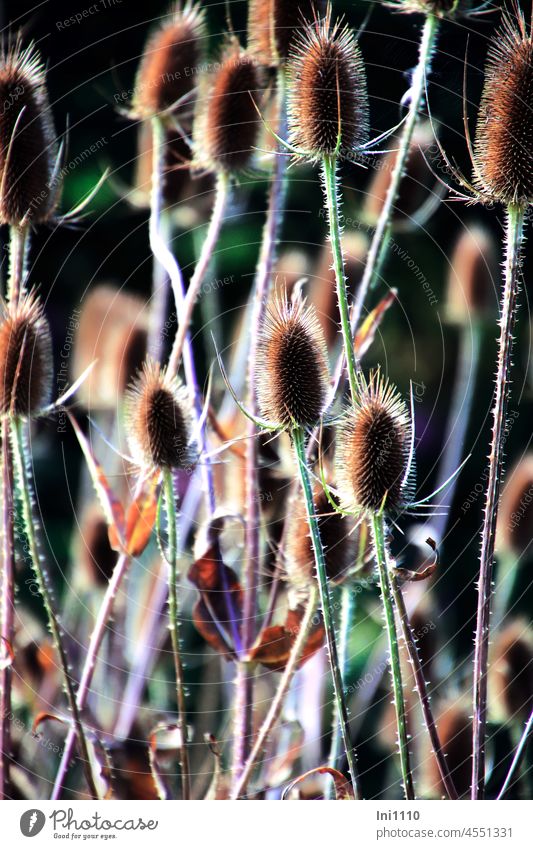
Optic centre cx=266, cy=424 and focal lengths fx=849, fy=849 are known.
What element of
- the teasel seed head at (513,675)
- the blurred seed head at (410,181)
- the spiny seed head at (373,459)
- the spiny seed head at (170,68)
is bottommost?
the teasel seed head at (513,675)

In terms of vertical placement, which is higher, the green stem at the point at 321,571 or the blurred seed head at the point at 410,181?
the blurred seed head at the point at 410,181

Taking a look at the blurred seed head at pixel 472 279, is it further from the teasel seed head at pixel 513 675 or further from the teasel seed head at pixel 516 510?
the teasel seed head at pixel 513 675

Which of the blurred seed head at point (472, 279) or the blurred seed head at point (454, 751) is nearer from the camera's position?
the blurred seed head at point (454, 751)

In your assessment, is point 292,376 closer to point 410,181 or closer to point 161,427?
point 161,427

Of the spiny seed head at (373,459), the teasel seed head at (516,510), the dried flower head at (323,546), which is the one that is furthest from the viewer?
the teasel seed head at (516,510)

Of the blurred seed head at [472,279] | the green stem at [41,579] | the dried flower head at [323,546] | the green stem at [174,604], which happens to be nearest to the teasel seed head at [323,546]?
the dried flower head at [323,546]

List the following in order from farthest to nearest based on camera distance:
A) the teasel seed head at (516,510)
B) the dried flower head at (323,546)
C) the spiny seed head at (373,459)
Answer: the teasel seed head at (516,510), the dried flower head at (323,546), the spiny seed head at (373,459)
